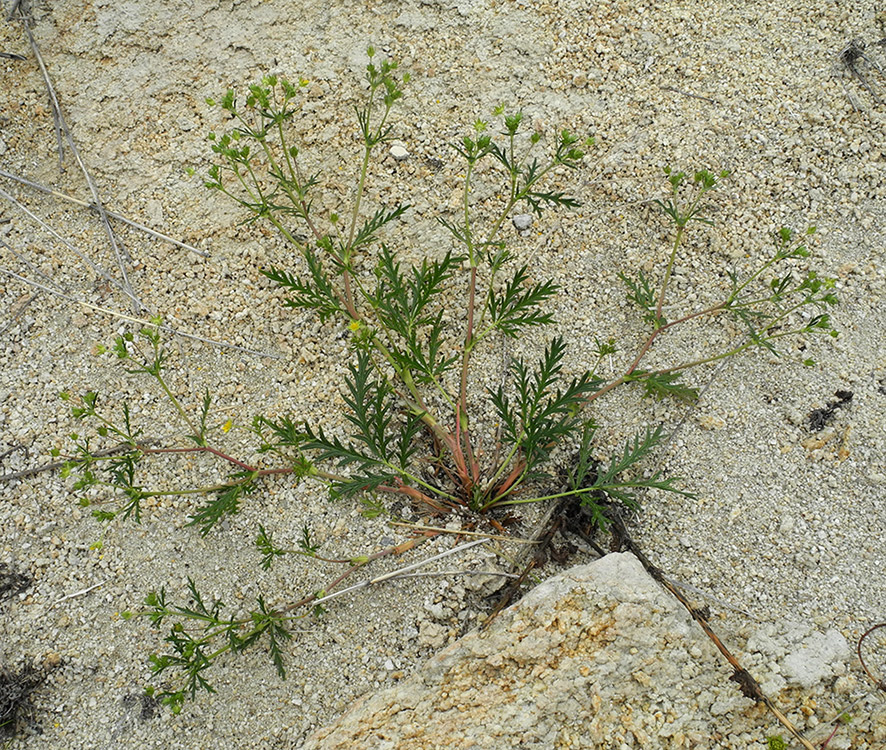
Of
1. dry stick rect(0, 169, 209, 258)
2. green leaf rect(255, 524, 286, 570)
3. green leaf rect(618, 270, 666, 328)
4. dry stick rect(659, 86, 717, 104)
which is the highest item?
dry stick rect(659, 86, 717, 104)

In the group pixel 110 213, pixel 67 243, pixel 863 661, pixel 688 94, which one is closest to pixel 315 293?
pixel 110 213


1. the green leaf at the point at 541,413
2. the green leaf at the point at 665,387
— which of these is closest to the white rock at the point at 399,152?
the green leaf at the point at 541,413

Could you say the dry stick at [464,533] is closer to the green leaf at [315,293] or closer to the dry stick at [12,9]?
the green leaf at [315,293]

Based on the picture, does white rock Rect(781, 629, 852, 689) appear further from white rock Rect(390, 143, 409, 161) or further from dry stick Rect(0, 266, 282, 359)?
white rock Rect(390, 143, 409, 161)

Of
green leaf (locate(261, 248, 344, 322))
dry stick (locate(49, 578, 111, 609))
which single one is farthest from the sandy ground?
green leaf (locate(261, 248, 344, 322))

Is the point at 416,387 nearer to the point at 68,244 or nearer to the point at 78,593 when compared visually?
the point at 78,593

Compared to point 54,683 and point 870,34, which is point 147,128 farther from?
point 870,34

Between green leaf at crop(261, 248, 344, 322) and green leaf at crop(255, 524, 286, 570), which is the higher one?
green leaf at crop(261, 248, 344, 322)
